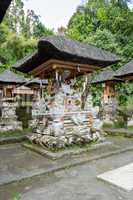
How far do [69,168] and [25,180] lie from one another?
1.27 metres

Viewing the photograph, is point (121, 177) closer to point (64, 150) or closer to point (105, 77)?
point (64, 150)

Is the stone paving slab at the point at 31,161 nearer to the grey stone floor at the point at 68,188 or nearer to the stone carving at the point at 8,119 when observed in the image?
the grey stone floor at the point at 68,188

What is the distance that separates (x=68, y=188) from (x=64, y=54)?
3936 millimetres

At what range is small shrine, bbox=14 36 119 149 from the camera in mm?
7105

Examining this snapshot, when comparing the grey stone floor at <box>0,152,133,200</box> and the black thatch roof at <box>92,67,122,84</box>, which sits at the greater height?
the black thatch roof at <box>92,67,122,84</box>

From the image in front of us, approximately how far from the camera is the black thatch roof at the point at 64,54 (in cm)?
673

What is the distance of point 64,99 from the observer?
778cm

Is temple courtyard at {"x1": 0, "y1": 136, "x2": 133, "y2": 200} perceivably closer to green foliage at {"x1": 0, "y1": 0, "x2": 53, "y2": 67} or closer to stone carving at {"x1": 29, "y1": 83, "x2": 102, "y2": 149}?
stone carving at {"x1": 29, "y1": 83, "x2": 102, "y2": 149}

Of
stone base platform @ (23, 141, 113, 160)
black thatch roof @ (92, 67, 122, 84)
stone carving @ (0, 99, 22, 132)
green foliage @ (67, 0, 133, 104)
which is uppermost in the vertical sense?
green foliage @ (67, 0, 133, 104)

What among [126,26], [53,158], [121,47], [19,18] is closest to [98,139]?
[53,158]

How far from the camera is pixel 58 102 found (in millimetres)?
7535

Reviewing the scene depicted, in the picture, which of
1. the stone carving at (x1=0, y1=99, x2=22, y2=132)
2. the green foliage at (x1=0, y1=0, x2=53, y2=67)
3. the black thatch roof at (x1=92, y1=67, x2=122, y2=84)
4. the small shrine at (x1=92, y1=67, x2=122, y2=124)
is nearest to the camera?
the stone carving at (x1=0, y1=99, x2=22, y2=132)

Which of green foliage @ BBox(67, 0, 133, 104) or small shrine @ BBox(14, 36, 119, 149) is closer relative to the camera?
small shrine @ BBox(14, 36, 119, 149)

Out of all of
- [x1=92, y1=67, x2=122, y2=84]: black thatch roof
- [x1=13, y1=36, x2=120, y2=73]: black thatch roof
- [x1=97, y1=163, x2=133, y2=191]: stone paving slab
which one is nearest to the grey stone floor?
[x1=97, y1=163, x2=133, y2=191]: stone paving slab
